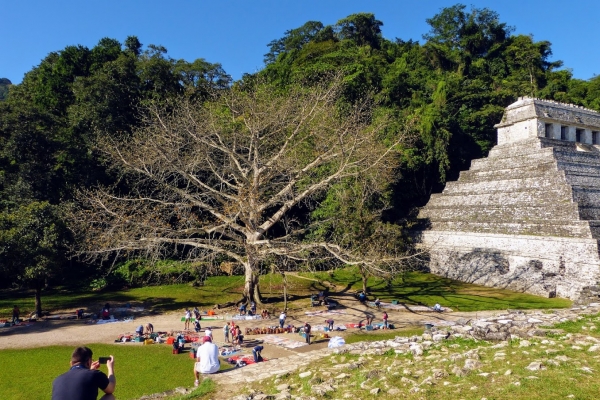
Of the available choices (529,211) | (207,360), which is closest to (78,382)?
(207,360)

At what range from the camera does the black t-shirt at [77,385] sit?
477cm

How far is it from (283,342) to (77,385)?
10.6 metres

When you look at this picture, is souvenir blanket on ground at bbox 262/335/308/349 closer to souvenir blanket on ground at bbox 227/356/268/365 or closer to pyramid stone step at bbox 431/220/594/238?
souvenir blanket on ground at bbox 227/356/268/365

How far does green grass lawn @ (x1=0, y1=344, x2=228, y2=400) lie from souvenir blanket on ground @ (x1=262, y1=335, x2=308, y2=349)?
2.52 metres

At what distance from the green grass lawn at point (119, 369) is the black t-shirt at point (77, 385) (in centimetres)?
464

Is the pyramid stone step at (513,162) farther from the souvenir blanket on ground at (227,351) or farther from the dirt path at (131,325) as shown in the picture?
the souvenir blanket on ground at (227,351)

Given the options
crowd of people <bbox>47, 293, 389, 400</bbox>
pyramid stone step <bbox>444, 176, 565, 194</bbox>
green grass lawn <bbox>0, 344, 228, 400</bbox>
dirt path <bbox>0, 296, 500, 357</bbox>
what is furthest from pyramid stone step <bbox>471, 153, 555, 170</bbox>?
green grass lawn <bbox>0, 344, 228, 400</bbox>

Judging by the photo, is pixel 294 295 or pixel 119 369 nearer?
pixel 119 369

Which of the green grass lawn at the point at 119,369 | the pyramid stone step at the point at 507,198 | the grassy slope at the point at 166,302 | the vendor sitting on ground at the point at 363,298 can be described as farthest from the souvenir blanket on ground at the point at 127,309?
the pyramid stone step at the point at 507,198

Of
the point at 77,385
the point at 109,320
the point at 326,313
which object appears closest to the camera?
the point at 77,385

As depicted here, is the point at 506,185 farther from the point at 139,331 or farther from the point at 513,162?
the point at 139,331

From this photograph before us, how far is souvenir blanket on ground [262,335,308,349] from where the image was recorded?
14461 millimetres

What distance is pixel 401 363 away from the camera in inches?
349

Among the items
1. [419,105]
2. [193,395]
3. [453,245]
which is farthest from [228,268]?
[419,105]
